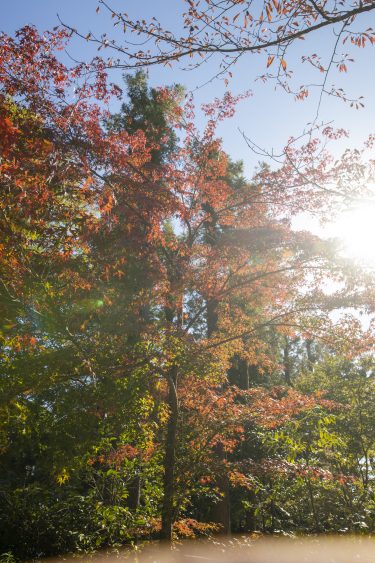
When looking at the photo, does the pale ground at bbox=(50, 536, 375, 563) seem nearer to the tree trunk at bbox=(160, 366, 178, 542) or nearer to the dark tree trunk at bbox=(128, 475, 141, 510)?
the tree trunk at bbox=(160, 366, 178, 542)

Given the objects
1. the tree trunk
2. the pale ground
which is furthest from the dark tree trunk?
the tree trunk

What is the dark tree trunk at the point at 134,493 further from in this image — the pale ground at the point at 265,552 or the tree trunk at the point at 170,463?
the tree trunk at the point at 170,463

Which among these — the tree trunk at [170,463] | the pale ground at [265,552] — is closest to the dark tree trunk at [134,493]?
the pale ground at [265,552]

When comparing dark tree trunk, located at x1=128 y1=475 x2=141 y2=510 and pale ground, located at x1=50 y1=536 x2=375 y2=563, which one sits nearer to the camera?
pale ground, located at x1=50 y1=536 x2=375 y2=563

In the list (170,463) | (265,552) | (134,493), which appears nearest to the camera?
(265,552)

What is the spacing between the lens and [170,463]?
6125 mm

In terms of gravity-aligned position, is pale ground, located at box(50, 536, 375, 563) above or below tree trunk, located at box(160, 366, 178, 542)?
below

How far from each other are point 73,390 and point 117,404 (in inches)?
26.3

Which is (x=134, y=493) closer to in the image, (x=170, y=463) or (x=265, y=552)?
(x=170, y=463)

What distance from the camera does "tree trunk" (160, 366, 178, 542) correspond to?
568cm

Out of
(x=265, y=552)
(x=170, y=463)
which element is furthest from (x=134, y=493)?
(x=265, y=552)

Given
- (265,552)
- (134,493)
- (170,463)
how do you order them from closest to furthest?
1. (265,552)
2. (170,463)
3. (134,493)

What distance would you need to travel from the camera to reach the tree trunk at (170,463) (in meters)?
5.68

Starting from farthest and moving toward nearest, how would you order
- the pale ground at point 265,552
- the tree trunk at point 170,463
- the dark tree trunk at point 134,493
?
the dark tree trunk at point 134,493
the tree trunk at point 170,463
the pale ground at point 265,552
